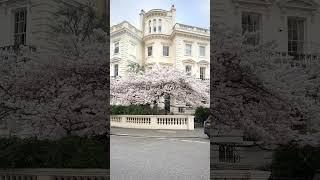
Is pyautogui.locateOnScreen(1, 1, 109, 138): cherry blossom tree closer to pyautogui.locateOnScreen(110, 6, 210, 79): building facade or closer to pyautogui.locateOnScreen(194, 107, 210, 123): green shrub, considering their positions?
pyautogui.locateOnScreen(110, 6, 210, 79): building facade

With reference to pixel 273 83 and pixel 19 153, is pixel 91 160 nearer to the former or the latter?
pixel 19 153

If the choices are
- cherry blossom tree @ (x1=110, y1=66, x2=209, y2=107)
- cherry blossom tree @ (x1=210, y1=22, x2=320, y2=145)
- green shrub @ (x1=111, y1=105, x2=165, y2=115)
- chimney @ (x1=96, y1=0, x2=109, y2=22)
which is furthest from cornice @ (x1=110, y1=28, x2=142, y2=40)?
cherry blossom tree @ (x1=210, y1=22, x2=320, y2=145)

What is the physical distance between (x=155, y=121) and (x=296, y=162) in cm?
158

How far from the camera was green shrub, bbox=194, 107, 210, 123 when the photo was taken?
4.85 metres

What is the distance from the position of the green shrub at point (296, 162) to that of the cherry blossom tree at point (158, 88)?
39.9 inches

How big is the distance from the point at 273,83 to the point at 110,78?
1831 mm

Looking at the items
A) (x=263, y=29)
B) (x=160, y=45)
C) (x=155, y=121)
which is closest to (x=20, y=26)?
(x=160, y=45)

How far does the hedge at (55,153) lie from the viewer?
4.79 meters

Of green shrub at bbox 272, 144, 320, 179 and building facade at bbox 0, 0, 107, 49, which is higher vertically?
building facade at bbox 0, 0, 107, 49

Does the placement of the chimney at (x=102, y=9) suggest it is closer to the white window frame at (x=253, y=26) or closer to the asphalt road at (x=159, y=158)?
the asphalt road at (x=159, y=158)

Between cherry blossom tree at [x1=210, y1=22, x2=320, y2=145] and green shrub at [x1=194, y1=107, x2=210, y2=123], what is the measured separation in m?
0.08

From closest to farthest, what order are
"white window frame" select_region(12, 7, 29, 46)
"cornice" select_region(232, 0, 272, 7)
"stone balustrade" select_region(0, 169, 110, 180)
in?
"stone balustrade" select_region(0, 169, 110, 180)
"cornice" select_region(232, 0, 272, 7)
"white window frame" select_region(12, 7, 29, 46)

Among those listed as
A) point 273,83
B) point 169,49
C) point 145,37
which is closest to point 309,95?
point 273,83

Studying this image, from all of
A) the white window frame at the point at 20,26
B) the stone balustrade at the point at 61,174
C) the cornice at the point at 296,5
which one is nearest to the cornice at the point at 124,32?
the white window frame at the point at 20,26
